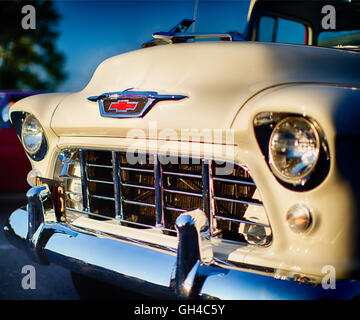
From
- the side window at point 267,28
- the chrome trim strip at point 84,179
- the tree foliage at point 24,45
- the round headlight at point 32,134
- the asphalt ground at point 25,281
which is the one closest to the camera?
the chrome trim strip at point 84,179

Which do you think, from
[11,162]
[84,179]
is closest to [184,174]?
[84,179]

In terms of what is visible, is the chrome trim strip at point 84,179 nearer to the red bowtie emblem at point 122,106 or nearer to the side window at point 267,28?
the red bowtie emblem at point 122,106

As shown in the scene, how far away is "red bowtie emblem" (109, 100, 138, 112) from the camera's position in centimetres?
183

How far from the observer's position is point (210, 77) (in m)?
1.76

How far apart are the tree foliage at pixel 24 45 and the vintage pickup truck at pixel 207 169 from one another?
19.1 m

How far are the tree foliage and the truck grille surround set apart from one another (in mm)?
19145

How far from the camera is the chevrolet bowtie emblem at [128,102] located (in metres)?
1.77

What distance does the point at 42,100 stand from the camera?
7.51 feet

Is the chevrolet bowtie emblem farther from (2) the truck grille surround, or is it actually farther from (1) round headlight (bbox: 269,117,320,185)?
(1) round headlight (bbox: 269,117,320,185)

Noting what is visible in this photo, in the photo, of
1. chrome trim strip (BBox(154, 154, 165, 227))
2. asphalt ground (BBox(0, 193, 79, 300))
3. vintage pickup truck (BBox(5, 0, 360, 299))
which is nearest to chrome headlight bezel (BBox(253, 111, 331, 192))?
vintage pickup truck (BBox(5, 0, 360, 299))

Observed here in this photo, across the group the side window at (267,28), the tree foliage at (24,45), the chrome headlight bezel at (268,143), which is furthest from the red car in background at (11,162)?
the tree foliage at (24,45)

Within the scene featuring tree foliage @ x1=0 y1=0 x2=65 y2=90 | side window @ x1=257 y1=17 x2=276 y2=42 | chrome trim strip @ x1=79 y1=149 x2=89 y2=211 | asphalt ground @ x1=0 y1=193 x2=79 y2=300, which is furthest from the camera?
tree foliage @ x1=0 y1=0 x2=65 y2=90
